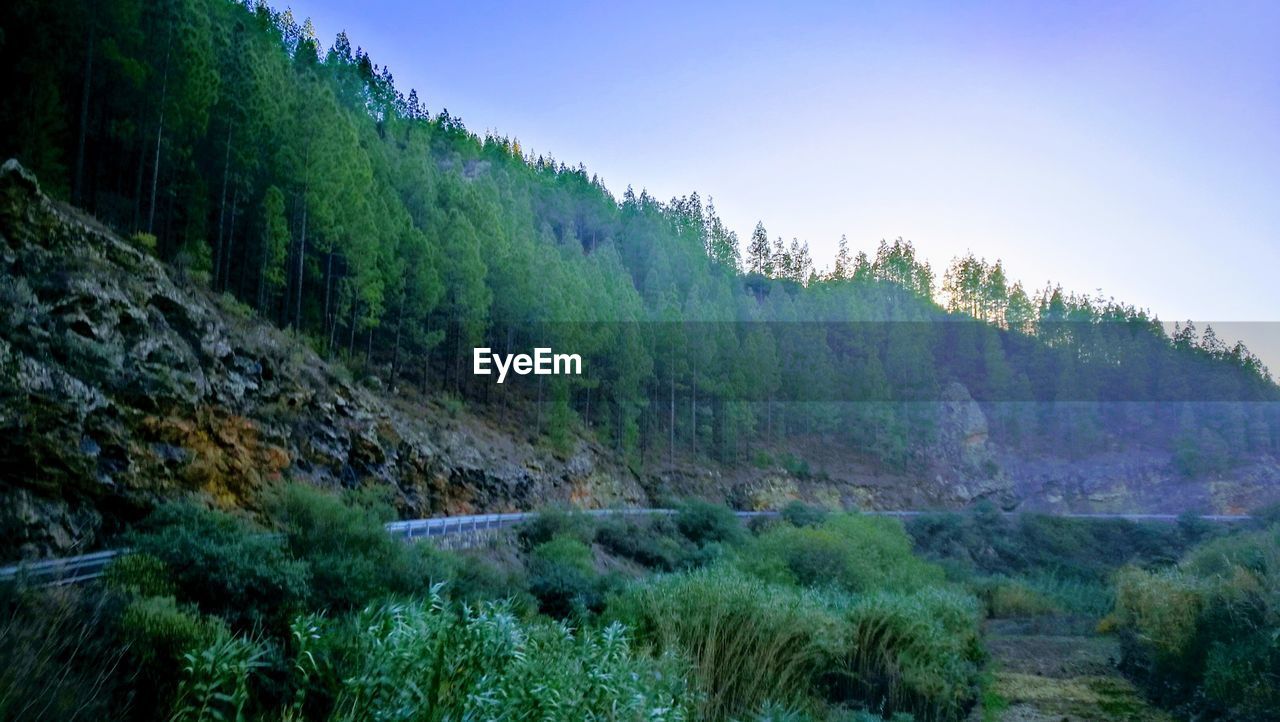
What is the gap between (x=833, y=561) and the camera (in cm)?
3077

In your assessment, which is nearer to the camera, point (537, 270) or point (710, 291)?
point (537, 270)

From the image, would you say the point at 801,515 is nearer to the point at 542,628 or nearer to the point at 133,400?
the point at 133,400

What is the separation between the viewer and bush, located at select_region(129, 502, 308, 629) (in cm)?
1163

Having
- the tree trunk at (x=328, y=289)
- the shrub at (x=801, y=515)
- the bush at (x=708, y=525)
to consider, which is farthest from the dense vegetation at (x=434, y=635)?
the shrub at (x=801, y=515)

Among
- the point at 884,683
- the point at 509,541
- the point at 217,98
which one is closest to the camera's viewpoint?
the point at 884,683

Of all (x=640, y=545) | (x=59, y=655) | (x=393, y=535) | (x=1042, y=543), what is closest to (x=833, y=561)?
(x=640, y=545)

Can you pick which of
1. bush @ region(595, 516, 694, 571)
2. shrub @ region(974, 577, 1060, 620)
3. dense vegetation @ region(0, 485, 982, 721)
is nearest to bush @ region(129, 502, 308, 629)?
dense vegetation @ region(0, 485, 982, 721)

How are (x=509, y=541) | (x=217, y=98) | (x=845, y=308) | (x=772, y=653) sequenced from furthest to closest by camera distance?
(x=845, y=308)
(x=217, y=98)
(x=509, y=541)
(x=772, y=653)

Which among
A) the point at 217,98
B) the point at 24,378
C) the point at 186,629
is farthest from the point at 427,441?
the point at 186,629

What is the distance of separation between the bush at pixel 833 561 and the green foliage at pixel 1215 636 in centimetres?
805

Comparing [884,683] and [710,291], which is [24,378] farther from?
[710,291]

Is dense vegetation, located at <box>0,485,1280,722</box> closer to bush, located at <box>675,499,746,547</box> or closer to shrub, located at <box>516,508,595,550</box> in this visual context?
shrub, located at <box>516,508,595,550</box>

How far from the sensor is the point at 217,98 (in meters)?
29.4

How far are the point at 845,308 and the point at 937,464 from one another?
24627 mm
